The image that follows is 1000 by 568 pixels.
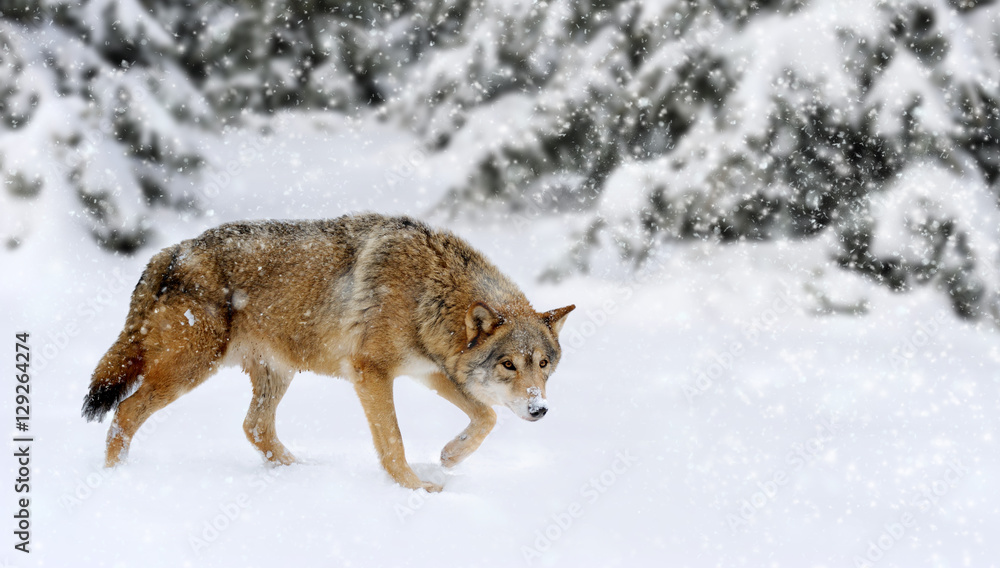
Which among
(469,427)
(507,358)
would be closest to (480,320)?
(507,358)

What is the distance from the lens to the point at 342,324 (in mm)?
5043

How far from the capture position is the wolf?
4.82m

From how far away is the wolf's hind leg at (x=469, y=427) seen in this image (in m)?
5.25

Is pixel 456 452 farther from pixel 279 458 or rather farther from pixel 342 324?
pixel 279 458

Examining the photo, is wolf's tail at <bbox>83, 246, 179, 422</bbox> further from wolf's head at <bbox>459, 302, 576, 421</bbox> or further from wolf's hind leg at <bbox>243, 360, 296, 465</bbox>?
wolf's head at <bbox>459, 302, 576, 421</bbox>

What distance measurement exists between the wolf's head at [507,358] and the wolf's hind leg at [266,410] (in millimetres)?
1646

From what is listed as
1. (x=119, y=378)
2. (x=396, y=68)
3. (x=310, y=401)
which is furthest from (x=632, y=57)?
(x=119, y=378)

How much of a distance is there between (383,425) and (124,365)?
1.88m

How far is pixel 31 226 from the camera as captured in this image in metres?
11.6

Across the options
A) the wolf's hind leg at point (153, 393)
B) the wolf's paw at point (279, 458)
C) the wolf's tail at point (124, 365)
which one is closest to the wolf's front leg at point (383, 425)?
the wolf's paw at point (279, 458)

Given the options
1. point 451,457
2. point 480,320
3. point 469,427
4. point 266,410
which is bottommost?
point 266,410

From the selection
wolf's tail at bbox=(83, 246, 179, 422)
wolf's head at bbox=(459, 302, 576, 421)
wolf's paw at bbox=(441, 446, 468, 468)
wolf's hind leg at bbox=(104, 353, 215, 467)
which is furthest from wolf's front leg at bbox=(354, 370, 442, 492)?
wolf's tail at bbox=(83, 246, 179, 422)

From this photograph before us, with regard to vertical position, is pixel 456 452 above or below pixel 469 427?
below

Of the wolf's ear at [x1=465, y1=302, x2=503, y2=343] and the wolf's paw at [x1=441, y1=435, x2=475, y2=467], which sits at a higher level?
the wolf's ear at [x1=465, y1=302, x2=503, y2=343]
